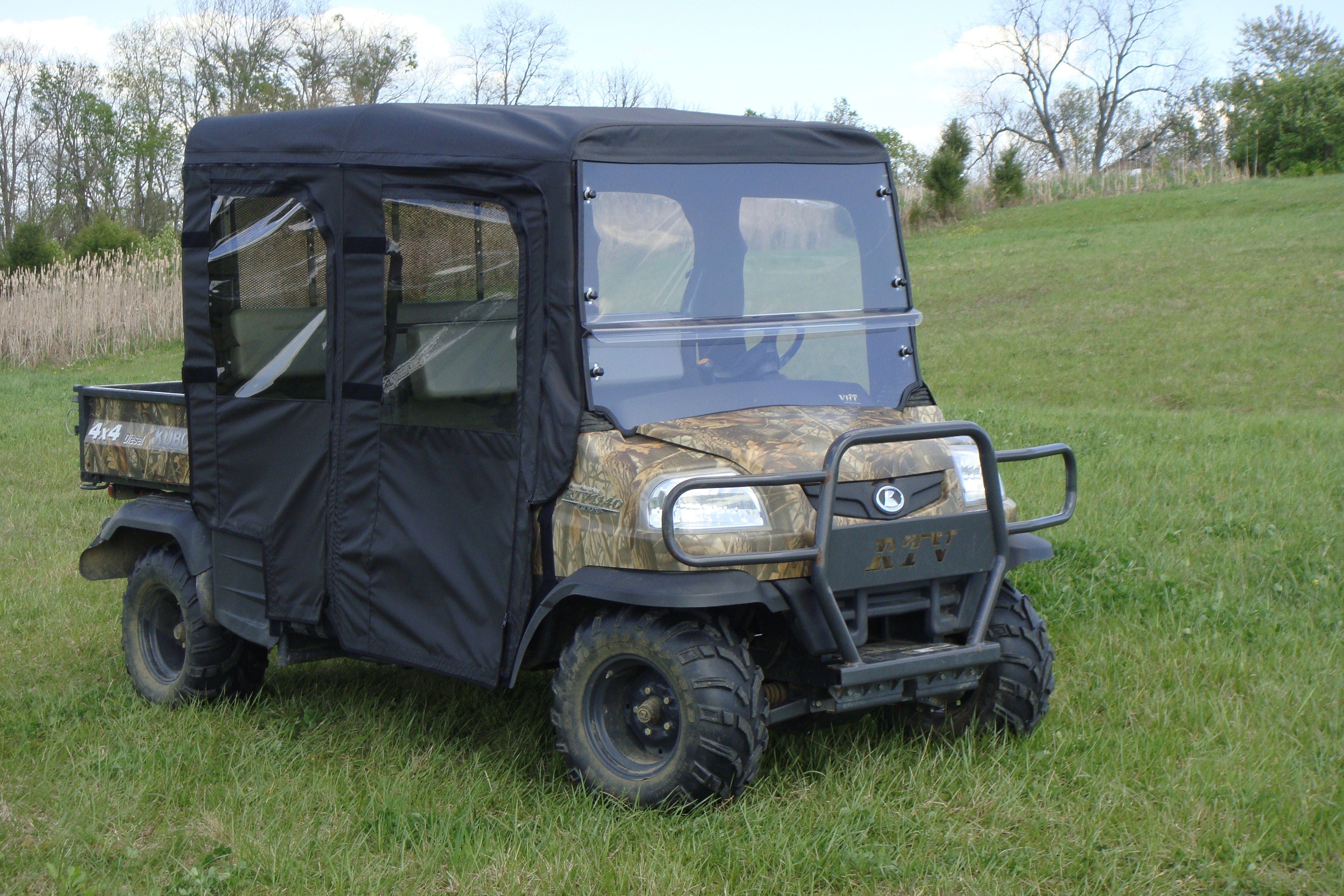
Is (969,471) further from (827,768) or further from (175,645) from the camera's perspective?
(175,645)

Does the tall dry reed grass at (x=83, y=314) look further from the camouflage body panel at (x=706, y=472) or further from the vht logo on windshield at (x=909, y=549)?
the vht logo on windshield at (x=909, y=549)

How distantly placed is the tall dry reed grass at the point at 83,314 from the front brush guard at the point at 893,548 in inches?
900

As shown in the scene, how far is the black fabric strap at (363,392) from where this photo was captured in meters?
4.83

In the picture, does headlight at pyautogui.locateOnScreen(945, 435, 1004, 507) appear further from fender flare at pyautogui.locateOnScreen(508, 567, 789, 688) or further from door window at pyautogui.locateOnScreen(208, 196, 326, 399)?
door window at pyautogui.locateOnScreen(208, 196, 326, 399)

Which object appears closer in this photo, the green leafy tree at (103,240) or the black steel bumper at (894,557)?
the black steel bumper at (894,557)

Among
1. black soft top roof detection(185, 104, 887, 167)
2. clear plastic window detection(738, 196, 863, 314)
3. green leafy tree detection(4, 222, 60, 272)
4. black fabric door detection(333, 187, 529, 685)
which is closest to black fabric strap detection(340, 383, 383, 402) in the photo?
black fabric door detection(333, 187, 529, 685)

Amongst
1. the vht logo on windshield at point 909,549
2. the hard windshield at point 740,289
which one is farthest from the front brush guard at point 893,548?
the hard windshield at point 740,289

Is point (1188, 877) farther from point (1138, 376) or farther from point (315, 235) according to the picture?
point (1138, 376)

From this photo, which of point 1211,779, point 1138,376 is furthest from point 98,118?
point 1211,779

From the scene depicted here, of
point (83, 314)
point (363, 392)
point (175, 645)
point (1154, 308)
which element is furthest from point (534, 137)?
point (83, 314)

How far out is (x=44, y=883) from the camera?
3.88 meters

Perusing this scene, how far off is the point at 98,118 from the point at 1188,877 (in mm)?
51264

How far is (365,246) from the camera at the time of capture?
4.80 metres

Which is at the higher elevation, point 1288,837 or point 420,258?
point 420,258
